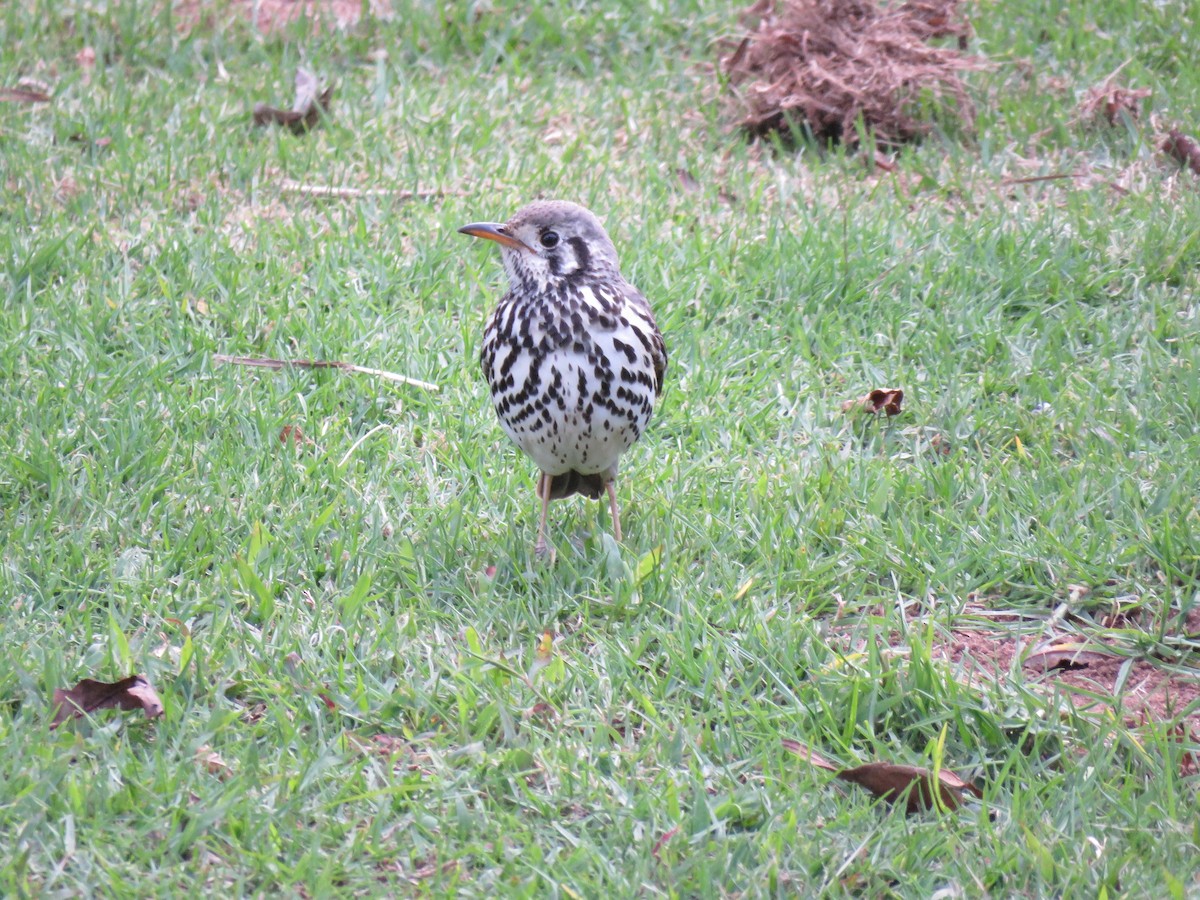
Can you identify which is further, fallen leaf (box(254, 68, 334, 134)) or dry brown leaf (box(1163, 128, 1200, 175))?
fallen leaf (box(254, 68, 334, 134))

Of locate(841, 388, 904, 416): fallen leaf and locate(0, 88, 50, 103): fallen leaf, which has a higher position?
locate(0, 88, 50, 103): fallen leaf

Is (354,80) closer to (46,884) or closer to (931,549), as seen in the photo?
(931,549)

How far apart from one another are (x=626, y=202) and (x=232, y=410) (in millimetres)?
2471

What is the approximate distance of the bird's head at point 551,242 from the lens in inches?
183

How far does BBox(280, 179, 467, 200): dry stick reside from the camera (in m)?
7.02

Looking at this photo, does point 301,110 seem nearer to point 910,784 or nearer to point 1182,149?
point 1182,149

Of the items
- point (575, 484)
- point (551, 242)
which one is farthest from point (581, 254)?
point (575, 484)

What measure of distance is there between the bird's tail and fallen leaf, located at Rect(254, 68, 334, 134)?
11.4 feet

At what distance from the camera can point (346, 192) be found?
7.03 metres

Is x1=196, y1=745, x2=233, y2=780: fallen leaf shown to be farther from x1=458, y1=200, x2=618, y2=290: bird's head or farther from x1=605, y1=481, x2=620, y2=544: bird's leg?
x1=458, y1=200, x2=618, y2=290: bird's head

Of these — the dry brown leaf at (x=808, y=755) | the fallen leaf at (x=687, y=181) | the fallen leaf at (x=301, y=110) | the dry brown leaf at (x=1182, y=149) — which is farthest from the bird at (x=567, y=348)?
the dry brown leaf at (x=1182, y=149)

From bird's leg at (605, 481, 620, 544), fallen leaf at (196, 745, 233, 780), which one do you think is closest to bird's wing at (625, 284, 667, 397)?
bird's leg at (605, 481, 620, 544)

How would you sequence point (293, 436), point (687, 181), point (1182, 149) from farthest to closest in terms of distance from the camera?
point (687, 181)
point (1182, 149)
point (293, 436)

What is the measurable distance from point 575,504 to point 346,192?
8.53 feet
